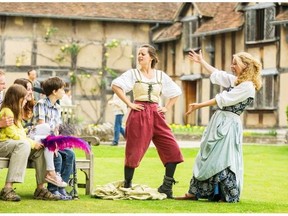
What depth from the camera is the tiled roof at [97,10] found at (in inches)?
1130

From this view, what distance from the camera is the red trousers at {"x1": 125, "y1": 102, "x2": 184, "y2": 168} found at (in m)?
8.79

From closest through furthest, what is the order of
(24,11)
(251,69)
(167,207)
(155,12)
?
1. (167,207)
2. (251,69)
3. (24,11)
4. (155,12)

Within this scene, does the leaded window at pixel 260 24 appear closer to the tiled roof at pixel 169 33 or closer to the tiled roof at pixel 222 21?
the tiled roof at pixel 222 21

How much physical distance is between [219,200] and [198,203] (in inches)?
14.5

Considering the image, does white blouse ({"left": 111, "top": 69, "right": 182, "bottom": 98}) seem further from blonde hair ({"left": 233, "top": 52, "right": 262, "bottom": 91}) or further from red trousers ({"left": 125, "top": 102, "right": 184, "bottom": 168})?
blonde hair ({"left": 233, "top": 52, "right": 262, "bottom": 91})

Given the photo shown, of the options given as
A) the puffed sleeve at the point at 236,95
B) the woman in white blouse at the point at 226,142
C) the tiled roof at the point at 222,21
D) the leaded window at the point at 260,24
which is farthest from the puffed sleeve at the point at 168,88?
the tiled roof at the point at 222,21

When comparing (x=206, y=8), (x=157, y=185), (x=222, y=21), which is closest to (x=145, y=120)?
(x=157, y=185)

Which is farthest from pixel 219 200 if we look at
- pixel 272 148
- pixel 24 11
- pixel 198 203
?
pixel 24 11

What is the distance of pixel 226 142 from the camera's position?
8617mm

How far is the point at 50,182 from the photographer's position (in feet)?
27.5

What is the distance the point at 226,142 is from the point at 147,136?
34.2 inches

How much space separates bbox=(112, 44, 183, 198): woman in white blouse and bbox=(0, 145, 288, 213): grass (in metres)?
0.50

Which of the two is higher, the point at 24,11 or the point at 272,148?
the point at 24,11

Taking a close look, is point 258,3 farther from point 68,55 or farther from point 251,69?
point 251,69
